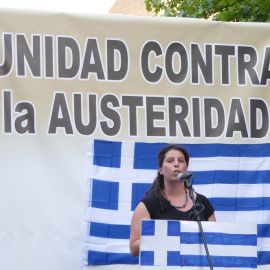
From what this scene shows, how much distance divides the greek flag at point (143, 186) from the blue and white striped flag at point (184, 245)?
1.47 m

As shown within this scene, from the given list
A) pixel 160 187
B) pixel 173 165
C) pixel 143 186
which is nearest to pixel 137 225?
pixel 160 187

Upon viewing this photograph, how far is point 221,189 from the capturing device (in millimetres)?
5176

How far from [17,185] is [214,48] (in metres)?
1.95

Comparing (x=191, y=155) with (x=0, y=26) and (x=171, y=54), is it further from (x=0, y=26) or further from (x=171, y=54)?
(x=0, y=26)

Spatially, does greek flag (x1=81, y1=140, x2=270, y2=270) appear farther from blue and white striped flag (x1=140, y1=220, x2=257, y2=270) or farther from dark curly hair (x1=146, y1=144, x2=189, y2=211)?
blue and white striped flag (x1=140, y1=220, x2=257, y2=270)

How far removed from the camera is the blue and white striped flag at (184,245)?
353 centimetres

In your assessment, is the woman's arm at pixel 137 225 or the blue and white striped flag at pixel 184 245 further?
the woman's arm at pixel 137 225

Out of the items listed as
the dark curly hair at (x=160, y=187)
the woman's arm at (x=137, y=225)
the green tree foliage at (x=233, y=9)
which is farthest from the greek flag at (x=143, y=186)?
the green tree foliage at (x=233, y=9)

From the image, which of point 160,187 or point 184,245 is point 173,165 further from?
point 184,245

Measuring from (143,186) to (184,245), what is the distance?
1549 millimetres

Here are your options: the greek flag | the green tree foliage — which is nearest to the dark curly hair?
the greek flag

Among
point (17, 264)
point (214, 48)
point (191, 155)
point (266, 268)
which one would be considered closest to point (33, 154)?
point (17, 264)

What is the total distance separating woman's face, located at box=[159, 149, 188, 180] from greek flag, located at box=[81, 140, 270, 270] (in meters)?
0.86

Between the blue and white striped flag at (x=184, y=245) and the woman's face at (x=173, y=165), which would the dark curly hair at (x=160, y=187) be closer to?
the woman's face at (x=173, y=165)
